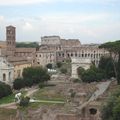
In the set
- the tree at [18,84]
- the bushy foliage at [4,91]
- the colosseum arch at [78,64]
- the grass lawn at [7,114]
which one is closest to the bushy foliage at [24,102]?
the grass lawn at [7,114]

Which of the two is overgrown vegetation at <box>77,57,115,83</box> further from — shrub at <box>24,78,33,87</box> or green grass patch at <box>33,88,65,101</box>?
green grass patch at <box>33,88,65,101</box>

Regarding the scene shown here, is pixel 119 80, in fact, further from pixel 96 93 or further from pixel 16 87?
pixel 16 87

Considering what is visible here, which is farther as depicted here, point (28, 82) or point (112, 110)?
point (28, 82)

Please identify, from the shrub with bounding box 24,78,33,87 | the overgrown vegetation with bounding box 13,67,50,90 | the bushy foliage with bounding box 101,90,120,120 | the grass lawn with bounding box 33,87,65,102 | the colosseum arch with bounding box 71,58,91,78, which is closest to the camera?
the bushy foliage with bounding box 101,90,120,120

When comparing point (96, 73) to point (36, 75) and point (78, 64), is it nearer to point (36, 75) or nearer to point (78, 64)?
point (78, 64)

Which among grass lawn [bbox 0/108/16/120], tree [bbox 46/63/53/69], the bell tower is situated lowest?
grass lawn [bbox 0/108/16/120]

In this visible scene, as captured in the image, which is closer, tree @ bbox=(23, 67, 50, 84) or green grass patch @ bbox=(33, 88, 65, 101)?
green grass patch @ bbox=(33, 88, 65, 101)

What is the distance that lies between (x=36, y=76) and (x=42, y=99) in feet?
40.3

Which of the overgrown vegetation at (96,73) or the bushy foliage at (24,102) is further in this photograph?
the overgrown vegetation at (96,73)

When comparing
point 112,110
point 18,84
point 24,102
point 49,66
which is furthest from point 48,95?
point 49,66

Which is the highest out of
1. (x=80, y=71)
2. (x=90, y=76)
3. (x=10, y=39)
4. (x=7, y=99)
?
(x=10, y=39)

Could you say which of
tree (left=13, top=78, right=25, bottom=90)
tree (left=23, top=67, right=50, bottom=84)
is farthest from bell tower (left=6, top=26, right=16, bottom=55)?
tree (left=13, top=78, right=25, bottom=90)

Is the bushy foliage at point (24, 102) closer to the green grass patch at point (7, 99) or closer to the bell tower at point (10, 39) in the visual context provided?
the green grass patch at point (7, 99)

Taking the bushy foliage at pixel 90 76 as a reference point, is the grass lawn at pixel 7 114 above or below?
below
